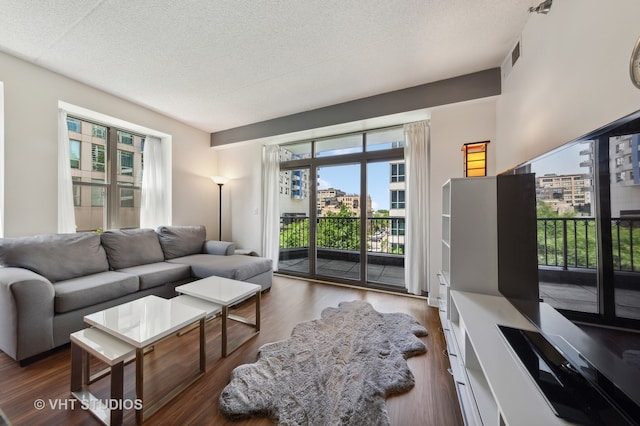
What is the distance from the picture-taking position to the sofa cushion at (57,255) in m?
1.89

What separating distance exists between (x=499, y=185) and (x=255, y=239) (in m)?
3.55

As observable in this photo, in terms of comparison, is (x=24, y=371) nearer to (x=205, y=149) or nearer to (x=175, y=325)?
(x=175, y=325)

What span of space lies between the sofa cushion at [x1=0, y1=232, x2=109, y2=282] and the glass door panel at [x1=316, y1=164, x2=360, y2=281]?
270 cm

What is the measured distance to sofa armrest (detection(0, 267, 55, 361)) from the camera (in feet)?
4.96

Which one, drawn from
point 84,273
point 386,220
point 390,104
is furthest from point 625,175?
point 84,273

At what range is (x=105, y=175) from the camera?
313 cm

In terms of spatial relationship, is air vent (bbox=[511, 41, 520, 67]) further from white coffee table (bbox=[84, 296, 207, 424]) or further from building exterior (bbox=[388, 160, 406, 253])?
white coffee table (bbox=[84, 296, 207, 424])

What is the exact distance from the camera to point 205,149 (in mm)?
4148

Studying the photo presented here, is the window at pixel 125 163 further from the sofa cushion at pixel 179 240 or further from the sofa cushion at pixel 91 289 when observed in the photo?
the sofa cushion at pixel 91 289

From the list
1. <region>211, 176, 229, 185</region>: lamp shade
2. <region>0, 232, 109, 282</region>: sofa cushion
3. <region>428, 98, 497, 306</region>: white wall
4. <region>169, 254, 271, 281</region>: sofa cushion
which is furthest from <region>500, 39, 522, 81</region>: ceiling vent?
<region>0, 232, 109, 282</region>: sofa cushion

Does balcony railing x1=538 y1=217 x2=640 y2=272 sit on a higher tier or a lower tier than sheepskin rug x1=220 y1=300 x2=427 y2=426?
higher

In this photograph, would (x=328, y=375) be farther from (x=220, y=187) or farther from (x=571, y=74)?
(x=220, y=187)

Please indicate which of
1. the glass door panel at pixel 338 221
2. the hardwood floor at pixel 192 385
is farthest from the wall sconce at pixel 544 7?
the hardwood floor at pixel 192 385

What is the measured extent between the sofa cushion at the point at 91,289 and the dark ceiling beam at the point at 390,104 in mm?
2613
